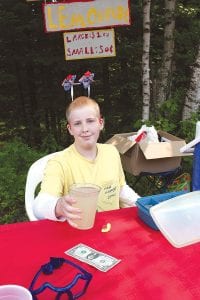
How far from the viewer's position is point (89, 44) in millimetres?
4402

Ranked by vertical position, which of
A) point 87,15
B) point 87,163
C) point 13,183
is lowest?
point 13,183

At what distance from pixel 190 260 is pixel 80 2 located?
3.43m

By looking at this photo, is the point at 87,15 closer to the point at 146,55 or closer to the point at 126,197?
the point at 146,55

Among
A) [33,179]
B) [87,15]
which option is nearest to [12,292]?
[33,179]

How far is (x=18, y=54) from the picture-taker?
296 inches

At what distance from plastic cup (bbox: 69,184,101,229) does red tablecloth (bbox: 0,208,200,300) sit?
0.09 meters

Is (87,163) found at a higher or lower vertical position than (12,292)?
lower

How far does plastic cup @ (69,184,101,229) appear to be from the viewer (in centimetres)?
145

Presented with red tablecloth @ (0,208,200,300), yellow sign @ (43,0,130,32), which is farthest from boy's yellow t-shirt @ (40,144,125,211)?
yellow sign @ (43,0,130,32)

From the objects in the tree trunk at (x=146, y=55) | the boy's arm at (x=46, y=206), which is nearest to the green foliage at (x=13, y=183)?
the tree trunk at (x=146, y=55)

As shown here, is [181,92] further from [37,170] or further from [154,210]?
[154,210]

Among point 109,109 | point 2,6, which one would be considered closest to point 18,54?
point 2,6

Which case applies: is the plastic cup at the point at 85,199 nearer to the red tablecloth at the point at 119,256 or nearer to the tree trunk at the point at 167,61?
the red tablecloth at the point at 119,256

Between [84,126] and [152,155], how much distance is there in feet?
5.10
